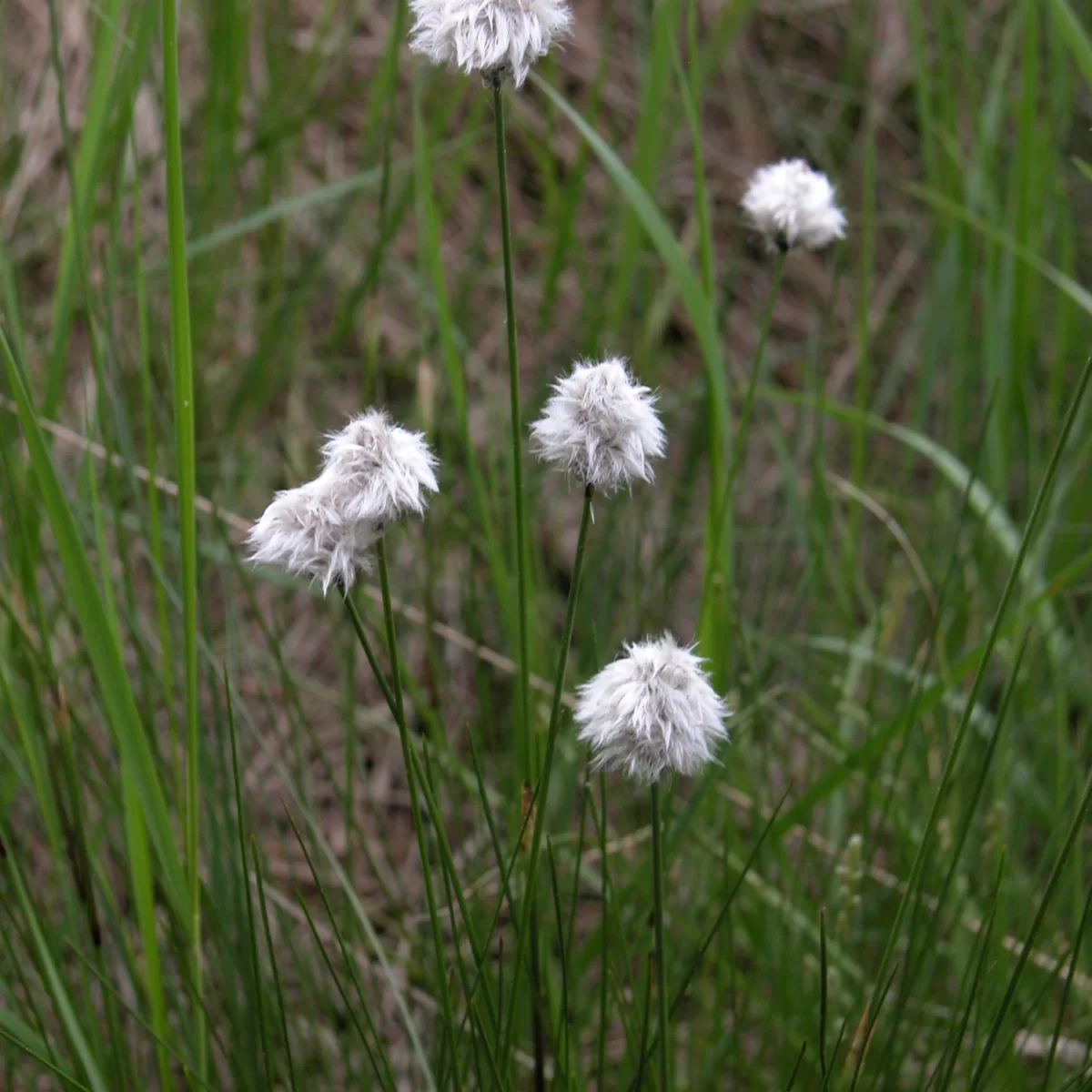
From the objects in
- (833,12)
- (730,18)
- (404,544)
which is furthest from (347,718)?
(833,12)

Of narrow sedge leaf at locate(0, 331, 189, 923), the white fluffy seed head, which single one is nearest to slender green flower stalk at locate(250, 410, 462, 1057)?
the white fluffy seed head

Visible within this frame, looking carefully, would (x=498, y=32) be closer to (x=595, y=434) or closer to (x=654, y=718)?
(x=595, y=434)

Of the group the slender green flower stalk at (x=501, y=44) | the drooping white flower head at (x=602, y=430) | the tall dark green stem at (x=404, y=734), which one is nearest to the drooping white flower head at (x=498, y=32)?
the slender green flower stalk at (x=501, y=44)

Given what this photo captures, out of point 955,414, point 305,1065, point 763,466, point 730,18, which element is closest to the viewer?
point 305,1065

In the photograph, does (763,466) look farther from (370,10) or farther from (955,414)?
(370,10)

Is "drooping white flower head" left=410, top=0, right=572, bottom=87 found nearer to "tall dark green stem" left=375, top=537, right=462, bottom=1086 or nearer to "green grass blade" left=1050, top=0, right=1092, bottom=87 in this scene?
→ "tall dark green stem" left=375, top=537, right=462, bottom=1086
